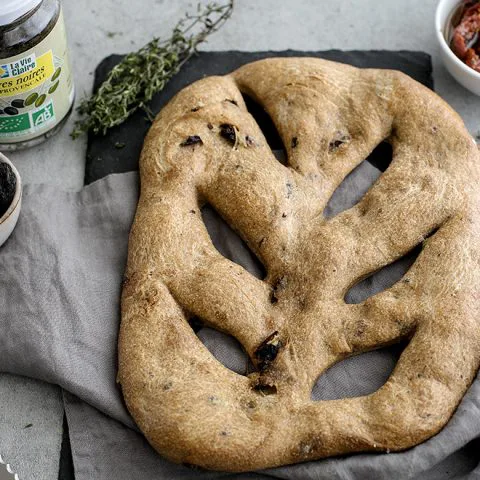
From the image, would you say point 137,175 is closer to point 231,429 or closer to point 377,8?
point 231,429

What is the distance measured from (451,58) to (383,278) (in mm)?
869

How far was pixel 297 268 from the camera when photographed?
2.35 metres

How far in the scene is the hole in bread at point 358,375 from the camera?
2.25m

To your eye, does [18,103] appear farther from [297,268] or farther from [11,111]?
[297,268]

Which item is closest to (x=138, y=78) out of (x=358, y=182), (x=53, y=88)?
(x=53, y=88)

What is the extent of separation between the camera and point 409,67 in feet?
9.93

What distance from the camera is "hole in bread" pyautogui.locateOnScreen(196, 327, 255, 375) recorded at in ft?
7.46

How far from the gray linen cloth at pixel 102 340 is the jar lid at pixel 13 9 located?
540 mm

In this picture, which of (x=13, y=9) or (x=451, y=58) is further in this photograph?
(x=451, y=58)


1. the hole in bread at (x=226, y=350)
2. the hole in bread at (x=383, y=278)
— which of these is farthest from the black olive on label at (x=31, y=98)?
the hole in bread at (x=383, y=278)

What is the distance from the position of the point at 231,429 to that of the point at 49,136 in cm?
122

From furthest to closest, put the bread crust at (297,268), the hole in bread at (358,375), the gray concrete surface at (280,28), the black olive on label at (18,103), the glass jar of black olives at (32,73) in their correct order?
1. the gray concrete surface at (280,28)
2. the black olive on label at (18,103)
3. the glass jar of black olives at (32,73)
4. the hole in bread at (358,375)
5. the bread crust at (297,268)

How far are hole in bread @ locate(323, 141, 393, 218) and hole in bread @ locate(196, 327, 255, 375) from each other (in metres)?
0.49

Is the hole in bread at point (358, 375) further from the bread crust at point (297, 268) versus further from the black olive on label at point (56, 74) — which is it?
the black olive on label at point (56, 74)
